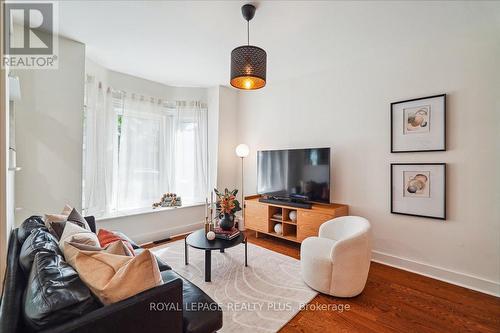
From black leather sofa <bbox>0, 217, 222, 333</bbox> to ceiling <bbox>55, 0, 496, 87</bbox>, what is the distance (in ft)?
7.01

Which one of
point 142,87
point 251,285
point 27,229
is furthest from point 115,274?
point 142,87

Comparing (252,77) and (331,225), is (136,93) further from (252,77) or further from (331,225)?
(331,225)

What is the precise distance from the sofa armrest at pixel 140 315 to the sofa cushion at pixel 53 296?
0.16 feet

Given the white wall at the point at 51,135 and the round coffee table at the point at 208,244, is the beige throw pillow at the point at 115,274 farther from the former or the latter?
the white wall at the point at 51,135

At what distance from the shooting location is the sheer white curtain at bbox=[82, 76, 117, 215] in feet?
10.2

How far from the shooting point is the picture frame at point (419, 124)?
8.13 ft

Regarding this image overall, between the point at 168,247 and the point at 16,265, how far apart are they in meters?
2.20

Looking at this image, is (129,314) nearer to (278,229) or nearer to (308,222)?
(308,222)

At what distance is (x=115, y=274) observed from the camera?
104 centimetres

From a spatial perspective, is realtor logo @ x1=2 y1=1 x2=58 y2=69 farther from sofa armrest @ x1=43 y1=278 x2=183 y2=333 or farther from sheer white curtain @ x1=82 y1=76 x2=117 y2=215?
sofa armrest @ x1=43 y1=278 x2=183 y2=333

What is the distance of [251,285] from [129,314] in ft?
5.05

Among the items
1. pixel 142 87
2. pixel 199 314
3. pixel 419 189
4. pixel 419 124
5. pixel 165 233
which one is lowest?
pixel 165 233

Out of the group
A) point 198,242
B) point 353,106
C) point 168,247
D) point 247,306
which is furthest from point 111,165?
point 353,106

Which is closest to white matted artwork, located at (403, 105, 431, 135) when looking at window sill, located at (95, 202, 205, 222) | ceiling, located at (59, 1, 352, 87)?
ceiling, located at (59, 1, 352, 87)
